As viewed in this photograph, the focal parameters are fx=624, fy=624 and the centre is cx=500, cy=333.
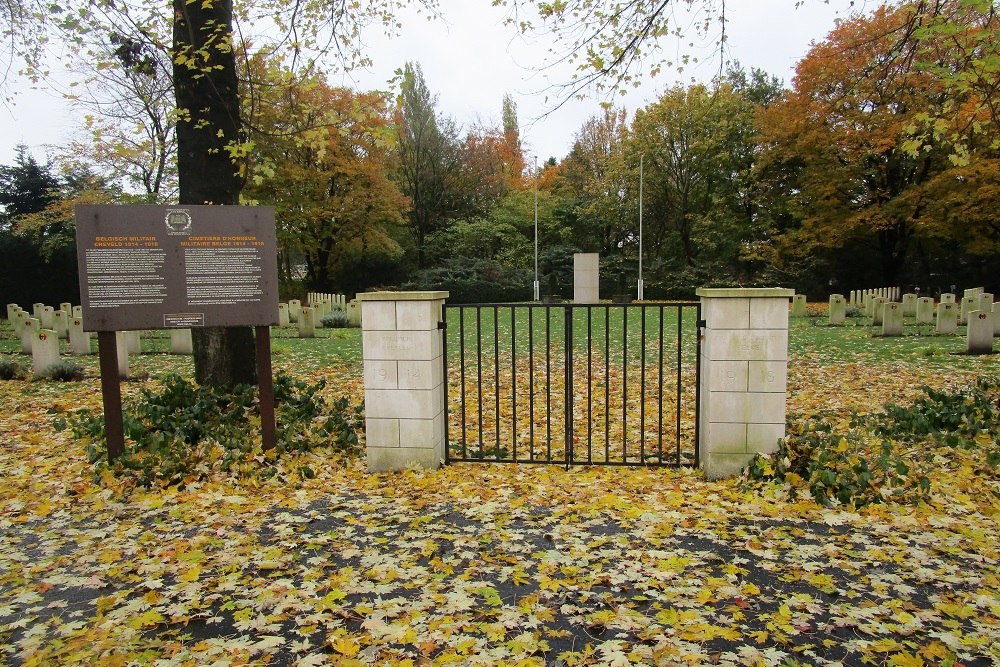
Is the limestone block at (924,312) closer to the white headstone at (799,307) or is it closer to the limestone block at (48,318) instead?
the white headstone at (799,307)

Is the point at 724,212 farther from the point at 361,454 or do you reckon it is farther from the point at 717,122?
the point at 361,454

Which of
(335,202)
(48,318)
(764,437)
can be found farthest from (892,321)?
(335,202)

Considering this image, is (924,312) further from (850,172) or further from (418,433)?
(418,433)

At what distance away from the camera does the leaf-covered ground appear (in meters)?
2.62

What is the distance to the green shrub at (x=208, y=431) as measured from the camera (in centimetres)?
496

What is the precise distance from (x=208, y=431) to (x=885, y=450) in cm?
559

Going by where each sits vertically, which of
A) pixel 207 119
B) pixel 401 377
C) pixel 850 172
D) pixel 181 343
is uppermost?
pixel 850 172

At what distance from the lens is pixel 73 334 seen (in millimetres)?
12227

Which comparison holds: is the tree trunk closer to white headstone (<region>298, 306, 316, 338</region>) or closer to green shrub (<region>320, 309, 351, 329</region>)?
white headstone (<region>298, 306, 316, 338</region>)

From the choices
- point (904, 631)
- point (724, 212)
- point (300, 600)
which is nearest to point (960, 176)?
point (724, 212)

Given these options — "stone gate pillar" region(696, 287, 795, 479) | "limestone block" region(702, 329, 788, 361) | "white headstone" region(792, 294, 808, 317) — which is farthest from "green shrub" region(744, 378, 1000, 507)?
"white headstone" region(792, 294, 808, 317)

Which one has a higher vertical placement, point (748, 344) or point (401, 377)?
point (748, 344)

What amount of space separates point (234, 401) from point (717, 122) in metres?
29.1

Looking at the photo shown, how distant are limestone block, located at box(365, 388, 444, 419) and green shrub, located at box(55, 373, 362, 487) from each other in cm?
72
